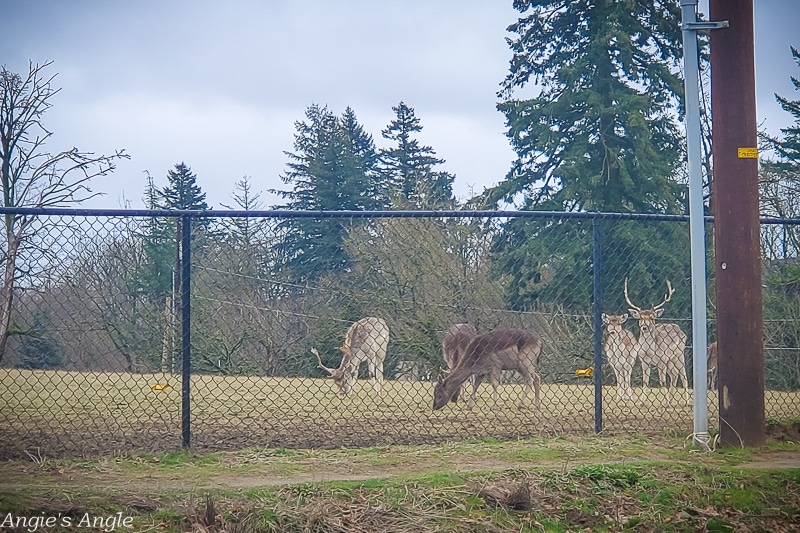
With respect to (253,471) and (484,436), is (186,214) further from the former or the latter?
(484,436)

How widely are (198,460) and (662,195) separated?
19843 mm

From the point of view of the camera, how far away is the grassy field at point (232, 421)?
5848 millimetres

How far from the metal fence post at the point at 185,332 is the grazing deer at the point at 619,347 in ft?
21.7

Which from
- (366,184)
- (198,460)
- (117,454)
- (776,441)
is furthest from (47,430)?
(366,184)

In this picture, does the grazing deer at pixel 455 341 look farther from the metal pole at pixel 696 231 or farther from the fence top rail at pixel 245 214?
the metal pole at pixel 696 231

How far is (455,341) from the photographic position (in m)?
10.7

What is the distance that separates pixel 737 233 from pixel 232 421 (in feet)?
14.7

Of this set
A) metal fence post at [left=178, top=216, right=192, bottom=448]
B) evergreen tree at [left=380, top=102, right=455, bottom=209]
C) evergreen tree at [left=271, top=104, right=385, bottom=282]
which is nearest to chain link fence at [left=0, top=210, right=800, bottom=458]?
metal fence post at [left=178, top=216, right=192, bottom=448]

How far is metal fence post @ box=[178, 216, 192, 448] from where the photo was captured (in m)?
5.67

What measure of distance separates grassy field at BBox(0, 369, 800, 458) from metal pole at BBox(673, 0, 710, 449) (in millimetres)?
815

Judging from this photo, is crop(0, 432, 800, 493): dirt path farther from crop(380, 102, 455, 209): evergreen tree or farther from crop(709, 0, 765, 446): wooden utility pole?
crop(380, 102, 455, 209): evergreen tree

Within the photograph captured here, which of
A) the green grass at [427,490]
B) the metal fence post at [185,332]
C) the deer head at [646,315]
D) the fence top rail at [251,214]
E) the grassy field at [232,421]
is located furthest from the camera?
the deer head at [646,315]

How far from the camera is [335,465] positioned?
5391 millimetres

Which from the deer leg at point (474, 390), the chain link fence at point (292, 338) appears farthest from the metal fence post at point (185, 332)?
the deer leg at point (474, 390)
